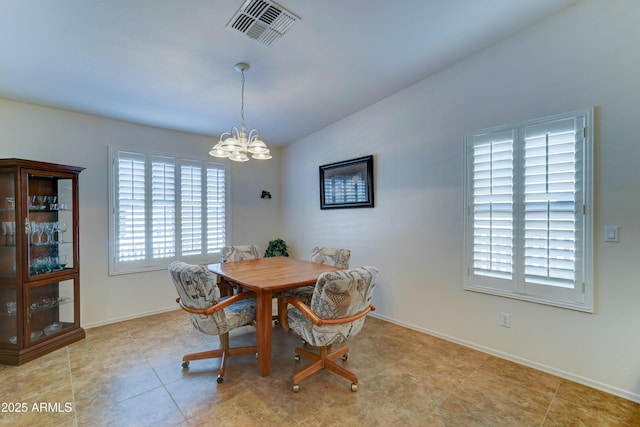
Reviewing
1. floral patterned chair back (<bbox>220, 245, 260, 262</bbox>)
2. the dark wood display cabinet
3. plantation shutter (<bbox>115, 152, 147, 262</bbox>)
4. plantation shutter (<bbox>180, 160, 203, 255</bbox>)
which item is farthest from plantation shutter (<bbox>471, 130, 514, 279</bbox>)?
the dark wood display cabinet

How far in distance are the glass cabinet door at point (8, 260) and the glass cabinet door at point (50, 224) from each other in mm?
123

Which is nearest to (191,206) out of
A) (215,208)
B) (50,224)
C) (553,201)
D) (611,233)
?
(215,208)

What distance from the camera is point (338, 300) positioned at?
202cm

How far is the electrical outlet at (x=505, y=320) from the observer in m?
2.63

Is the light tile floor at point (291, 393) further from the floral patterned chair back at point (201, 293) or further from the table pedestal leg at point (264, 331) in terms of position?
the floral patterned chair back at point (201, 293)

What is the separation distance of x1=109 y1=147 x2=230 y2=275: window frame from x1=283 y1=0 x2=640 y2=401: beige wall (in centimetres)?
190

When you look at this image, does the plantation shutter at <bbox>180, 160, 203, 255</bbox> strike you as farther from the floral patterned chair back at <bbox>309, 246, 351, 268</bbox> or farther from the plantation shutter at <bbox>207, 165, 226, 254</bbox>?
the floral patterned chair back at <bbox>309, 246, 351, 268</bbox>

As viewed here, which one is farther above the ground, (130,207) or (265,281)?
(130,207)

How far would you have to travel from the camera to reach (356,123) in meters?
3.98

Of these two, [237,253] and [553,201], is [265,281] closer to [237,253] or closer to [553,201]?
[237,253]

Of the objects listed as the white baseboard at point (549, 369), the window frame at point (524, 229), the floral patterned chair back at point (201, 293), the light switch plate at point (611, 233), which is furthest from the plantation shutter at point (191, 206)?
the light switch plate at point (611, 233)

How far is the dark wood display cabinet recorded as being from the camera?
2.67 metres

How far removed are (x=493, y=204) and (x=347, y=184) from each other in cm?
194

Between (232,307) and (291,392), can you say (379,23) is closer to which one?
A: (232,307)
